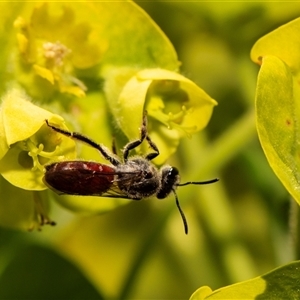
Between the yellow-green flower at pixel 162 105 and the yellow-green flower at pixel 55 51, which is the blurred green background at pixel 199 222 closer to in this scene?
the yellow-green flower at pixel 162 105

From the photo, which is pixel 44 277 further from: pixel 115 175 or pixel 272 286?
pixel 272 286

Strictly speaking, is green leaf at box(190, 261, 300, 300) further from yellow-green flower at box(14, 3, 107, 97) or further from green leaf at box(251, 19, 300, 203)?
yellow-green flower at box(14, 3, 107, 97)

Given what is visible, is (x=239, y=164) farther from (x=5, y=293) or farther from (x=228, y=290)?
(x=228, y=290)

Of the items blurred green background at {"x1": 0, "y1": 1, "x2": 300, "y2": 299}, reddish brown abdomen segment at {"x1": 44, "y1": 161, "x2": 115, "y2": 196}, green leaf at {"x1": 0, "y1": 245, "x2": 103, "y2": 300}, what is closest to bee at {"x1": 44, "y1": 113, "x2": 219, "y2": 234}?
reddish brown abdomen segment at {"x1": 44, "y1": 161, "x2": 115, "y2": 196}

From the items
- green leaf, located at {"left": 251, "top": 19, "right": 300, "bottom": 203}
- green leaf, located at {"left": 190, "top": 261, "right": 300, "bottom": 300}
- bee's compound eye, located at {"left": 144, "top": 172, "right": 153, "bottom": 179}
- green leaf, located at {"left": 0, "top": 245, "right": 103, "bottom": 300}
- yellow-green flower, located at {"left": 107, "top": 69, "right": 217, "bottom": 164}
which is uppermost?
green leaf, located at {"left": 251, "top": 19, "right": 300, "bottom": 203}

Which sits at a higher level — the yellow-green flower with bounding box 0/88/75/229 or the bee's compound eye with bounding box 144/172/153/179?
the yellow-green flower with bounding box 0/88/75/229

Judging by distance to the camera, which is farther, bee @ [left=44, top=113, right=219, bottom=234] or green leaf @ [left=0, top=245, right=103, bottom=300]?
green leaf @ [left=0, top=245, right=103, bottom=300]

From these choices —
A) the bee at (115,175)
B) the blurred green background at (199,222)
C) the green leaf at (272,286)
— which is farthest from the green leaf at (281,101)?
the blurred green background at (199,222)
